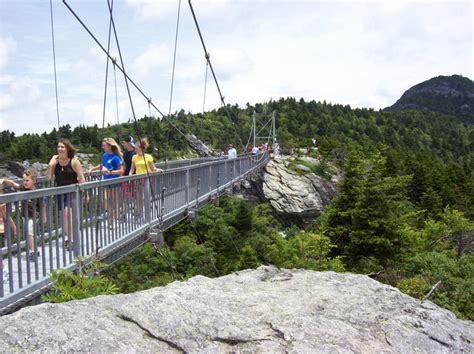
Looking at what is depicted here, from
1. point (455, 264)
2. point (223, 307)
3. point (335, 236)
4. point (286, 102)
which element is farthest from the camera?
point (286, 102)

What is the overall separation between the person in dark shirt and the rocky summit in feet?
10.2

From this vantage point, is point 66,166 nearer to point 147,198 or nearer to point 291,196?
point 147,198

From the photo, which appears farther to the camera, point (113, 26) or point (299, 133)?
point (299, 133)

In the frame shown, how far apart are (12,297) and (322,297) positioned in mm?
2814

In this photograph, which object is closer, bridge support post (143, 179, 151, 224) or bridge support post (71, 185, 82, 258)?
bridge support post (71, 185, 82, 258)

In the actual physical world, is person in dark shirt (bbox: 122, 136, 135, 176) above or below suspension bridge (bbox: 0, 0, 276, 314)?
above

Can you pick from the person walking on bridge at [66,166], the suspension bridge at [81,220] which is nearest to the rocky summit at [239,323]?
the suspension bridge at [81,220]

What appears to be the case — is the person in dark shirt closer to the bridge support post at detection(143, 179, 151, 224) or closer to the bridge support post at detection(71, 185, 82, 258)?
the bridge support post at detection(143, 179, 151, 224)

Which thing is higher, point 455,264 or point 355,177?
point 355,177

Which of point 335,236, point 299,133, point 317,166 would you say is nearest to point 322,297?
point 335,236

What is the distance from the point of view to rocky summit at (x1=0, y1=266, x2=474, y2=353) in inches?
117

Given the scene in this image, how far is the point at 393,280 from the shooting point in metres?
13.8

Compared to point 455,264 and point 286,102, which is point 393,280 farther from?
point 286,102

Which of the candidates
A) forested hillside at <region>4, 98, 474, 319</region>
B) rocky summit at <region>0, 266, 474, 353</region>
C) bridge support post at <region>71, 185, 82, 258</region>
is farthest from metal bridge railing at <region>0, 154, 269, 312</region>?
forested hillside at <region>4, 98, 474, 319</region>
